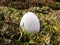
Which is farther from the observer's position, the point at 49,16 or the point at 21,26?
the point at 49,16

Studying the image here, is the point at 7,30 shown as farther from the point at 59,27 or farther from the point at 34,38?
the point at 59,27

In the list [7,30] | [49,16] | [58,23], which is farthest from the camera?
[49,16]

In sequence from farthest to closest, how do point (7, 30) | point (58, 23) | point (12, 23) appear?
point (58, 23) < point (12, 23) < point (7, 30)

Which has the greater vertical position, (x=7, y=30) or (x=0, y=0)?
(x=7, y=30)

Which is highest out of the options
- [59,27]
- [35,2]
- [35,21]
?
[35,21]

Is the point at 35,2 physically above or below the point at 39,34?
below

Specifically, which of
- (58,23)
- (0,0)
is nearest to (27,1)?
(0,0)

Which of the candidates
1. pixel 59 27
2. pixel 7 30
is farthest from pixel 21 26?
pixel 59 27

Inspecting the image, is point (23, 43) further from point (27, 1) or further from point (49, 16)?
point (27, 1)

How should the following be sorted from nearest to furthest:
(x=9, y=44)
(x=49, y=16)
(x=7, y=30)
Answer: (x=9, y=44), (x=7, y=30), (x=49, y=16)
